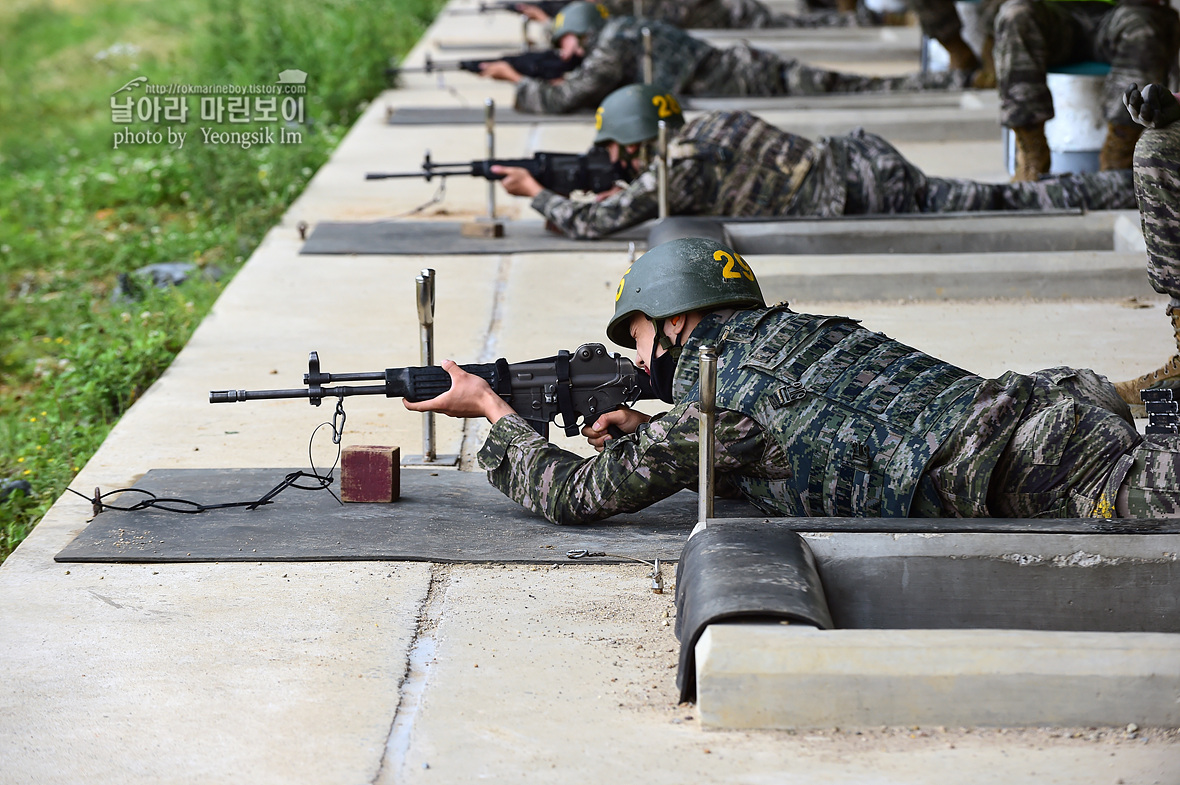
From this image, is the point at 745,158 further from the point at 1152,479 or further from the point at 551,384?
the point at 1152,479

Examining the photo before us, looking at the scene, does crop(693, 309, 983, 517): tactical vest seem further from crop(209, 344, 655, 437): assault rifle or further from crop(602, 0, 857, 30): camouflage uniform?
crop(602, 0, 857, 30): camouflage uniform

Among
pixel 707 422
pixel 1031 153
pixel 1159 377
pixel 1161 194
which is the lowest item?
pixel 1159 377

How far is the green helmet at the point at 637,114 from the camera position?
6980 mm

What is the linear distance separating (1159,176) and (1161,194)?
6cm

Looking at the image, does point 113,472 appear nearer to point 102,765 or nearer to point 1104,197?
point 102,765

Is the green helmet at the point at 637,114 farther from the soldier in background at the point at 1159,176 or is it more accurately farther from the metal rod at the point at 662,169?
the soldier in background at the point at 1159,176

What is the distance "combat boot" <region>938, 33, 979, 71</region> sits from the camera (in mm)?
11875

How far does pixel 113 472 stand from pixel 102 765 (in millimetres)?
1918

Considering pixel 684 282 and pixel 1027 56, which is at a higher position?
pixel 1027 56

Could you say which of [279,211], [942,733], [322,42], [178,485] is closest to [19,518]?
[178,485]

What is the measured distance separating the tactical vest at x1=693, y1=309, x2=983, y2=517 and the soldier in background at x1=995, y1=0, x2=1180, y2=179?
181 inches

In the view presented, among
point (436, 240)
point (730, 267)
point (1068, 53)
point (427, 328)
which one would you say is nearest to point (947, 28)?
point (1068, 53)

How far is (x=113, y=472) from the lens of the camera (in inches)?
179

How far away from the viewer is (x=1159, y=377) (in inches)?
190
